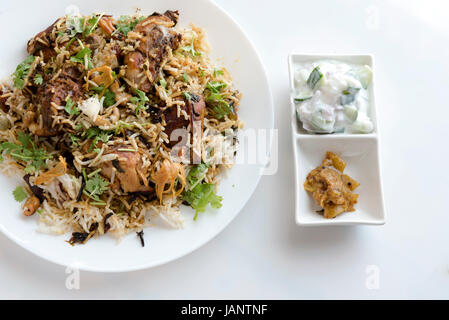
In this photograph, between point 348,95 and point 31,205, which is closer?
point 31,205

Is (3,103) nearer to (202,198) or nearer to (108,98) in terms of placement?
(108,98)

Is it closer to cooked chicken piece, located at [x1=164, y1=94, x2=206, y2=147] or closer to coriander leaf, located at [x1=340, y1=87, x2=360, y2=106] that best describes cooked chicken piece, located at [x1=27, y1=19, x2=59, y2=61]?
cooked chicken piece, located at [x1=164, y1=94, x2=206, y2=147]

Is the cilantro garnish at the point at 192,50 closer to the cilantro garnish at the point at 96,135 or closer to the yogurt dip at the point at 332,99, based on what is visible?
the yogurt dip at the point at 332,99

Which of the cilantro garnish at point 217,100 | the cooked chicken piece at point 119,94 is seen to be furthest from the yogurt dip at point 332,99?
the cooked chicken piece at point 119,94

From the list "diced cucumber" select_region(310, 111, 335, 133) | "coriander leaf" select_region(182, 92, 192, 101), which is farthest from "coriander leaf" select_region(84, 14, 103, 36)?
"diced cucumber" select_region(310, 111, 335, 133)

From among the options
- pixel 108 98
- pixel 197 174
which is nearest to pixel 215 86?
pixel 197 174

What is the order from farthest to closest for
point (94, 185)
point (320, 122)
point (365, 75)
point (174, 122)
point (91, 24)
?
point (365, 75), point (320, 122), point (91, 24), point (174, 122), point (94, 185)

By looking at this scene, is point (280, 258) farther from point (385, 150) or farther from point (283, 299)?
point (385, 150)
